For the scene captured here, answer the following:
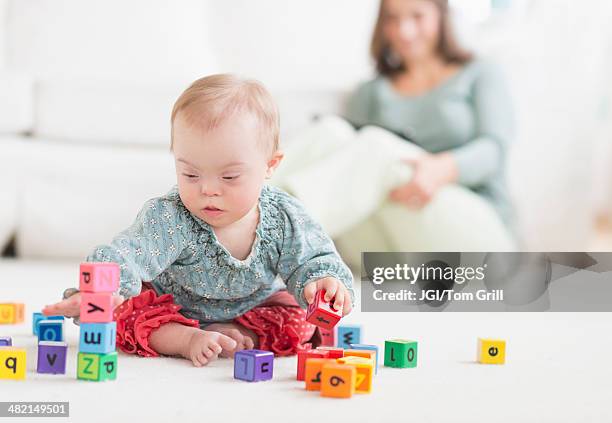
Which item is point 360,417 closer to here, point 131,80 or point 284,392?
point 284,392

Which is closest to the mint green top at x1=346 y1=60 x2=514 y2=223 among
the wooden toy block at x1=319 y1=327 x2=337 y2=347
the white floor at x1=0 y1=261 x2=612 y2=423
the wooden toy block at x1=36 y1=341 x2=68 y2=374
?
the white floor at x1=0 y1=261 x2=612 y2=423

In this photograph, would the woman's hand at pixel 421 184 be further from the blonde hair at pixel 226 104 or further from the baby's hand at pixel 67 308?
the baby's hand at pixel 67 308

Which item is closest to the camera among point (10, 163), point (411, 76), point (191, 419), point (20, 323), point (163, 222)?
point (191, 419)

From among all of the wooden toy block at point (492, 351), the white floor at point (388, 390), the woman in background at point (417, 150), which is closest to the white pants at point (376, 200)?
the woman in background at point (417, 150)

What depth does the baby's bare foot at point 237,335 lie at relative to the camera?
45.4 inches

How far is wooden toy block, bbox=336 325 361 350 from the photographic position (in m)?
1.24

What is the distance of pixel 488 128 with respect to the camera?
2305 mm

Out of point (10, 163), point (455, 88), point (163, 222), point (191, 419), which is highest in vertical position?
point (455, 88)

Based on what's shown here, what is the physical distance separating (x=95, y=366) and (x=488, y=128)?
1.55m

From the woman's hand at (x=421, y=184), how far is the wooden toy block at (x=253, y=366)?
1.12 metres

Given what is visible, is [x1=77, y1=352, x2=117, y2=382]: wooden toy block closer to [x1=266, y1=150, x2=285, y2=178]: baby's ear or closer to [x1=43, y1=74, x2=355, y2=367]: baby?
[x1=43, y1=74, x2=355, y2=367]: baby

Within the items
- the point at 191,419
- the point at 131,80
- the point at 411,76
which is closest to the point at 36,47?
the point at 131,80

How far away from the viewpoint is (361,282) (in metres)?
1.93

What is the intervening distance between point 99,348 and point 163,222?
0.22m
